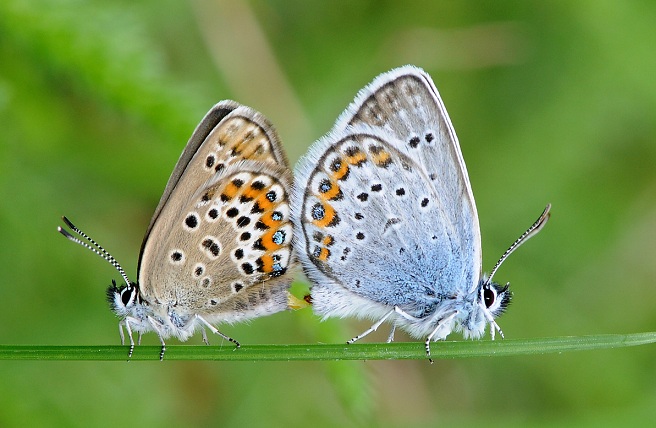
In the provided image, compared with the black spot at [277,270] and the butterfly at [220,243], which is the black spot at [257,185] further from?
the black spot at [277,270]

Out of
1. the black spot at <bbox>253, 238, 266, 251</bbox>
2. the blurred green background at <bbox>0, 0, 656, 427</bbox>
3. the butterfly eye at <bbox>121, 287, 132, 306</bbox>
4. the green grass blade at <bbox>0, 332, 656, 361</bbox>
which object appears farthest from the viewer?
the blurred green background at <bbox>0, 0, 656, 427</bbox>

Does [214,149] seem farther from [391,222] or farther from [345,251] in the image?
[391,222]

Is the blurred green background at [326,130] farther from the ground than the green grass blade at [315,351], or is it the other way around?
the blurred green background at [326,130]

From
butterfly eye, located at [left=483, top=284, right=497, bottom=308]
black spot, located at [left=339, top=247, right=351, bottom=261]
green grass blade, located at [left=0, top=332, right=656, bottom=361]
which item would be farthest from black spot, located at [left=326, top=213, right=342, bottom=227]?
green grass blade, located at [left=0, top=332, right=656, bottom=361]

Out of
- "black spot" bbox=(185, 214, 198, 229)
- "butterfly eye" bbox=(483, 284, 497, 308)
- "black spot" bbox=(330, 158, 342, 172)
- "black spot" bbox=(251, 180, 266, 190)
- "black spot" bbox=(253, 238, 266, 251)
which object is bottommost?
"butterfly eye" bbox=(483, 284, 497, 308)

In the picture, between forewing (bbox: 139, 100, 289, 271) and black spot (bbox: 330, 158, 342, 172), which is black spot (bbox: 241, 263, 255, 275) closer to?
forewing (bbox: 139, 100, 289, 271)

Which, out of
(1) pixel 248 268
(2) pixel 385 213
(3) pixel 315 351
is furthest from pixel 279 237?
(3) pixel 315 351

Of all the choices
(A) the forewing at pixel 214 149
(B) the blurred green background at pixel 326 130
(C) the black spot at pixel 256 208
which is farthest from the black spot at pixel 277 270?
(B) the blurred green background at pixel 326 130

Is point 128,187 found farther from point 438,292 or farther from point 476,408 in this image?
point 476,408
